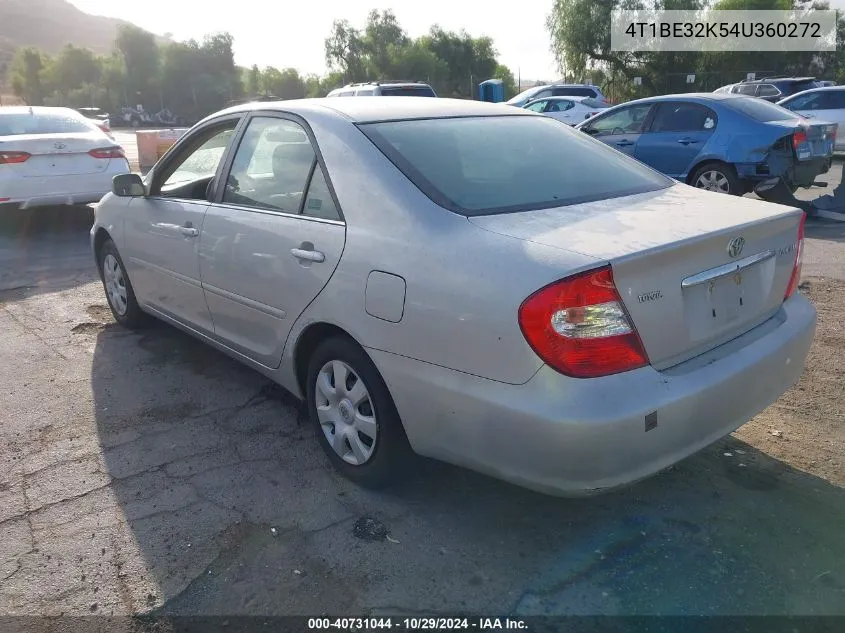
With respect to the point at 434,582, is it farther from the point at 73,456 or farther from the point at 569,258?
the point at 73,456

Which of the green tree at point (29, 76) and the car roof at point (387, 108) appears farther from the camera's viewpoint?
the green tree at point (29, 76)

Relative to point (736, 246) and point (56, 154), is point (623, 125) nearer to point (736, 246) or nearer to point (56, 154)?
point (56, 154)

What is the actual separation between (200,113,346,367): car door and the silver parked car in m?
0.01

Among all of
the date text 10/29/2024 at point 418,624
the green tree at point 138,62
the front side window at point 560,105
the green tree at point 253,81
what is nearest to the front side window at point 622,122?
the date text 10/29/2024 at point 418,624

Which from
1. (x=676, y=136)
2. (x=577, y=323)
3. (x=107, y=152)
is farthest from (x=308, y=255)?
(x=676, y=136)

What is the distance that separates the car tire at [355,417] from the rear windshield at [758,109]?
751 cm

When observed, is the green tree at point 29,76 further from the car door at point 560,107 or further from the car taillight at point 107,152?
the car taillight at point 107,152

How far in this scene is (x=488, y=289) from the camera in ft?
7.82

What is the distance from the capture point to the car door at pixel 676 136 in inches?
Answer: 356

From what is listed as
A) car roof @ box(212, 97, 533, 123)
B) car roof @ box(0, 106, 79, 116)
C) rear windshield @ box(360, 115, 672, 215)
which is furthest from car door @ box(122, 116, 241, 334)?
car roof @ box(0, 106, 79, 116)

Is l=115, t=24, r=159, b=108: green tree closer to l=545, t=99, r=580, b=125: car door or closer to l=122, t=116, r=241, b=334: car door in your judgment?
l=545, t=99, r=580, b=125: car door

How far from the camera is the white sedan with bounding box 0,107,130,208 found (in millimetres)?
8469

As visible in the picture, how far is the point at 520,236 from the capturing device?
8.25ft

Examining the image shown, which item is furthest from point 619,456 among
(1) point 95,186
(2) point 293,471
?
(1) point 95,186
